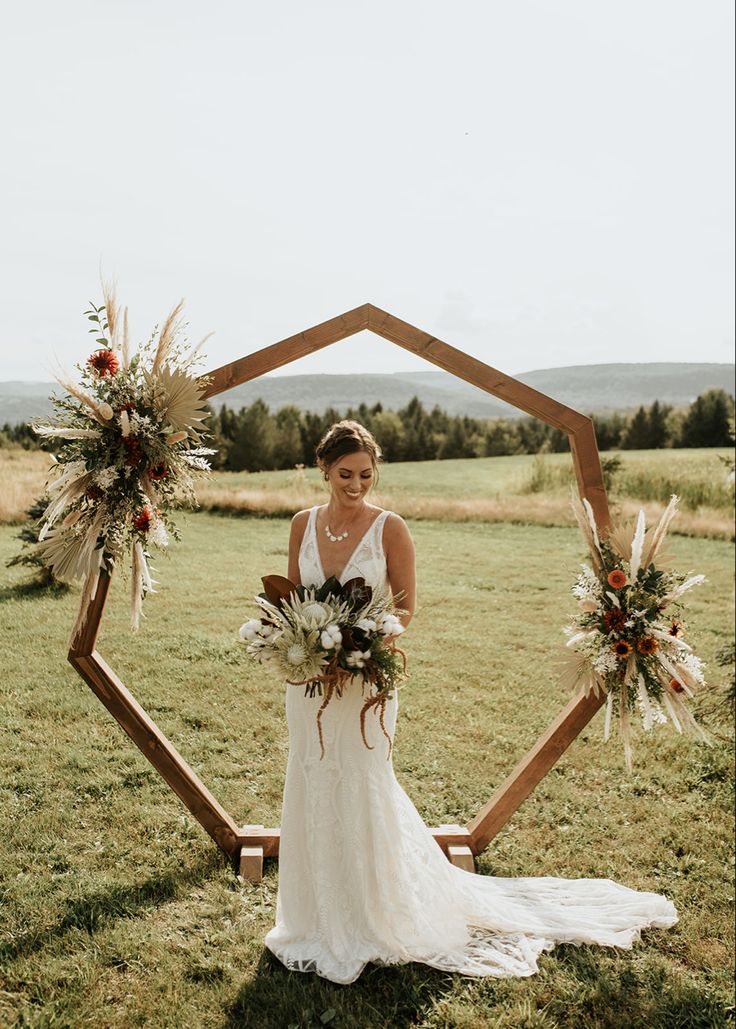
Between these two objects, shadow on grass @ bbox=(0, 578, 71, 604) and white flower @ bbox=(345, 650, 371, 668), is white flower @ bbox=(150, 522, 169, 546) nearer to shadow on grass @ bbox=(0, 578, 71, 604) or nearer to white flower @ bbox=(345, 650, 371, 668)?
white flower @ bbox=(345, 650, 371, 668)

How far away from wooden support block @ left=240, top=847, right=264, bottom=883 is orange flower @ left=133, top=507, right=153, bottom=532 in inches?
86.4

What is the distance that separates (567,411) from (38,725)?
447 centimetres

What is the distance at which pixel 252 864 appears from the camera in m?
4.62

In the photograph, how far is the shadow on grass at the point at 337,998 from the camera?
11.7 feet

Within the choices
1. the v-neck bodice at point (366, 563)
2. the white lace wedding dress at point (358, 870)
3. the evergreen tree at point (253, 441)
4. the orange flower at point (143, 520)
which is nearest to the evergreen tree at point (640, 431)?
the evergreen tree at point (253, 441)

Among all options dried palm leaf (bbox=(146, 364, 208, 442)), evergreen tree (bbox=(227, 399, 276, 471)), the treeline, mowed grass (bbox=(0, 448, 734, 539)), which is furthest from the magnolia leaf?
evergreen tree (bbox=(227, 399, 276, 471))

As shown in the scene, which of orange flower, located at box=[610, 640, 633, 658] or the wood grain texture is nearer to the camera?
orange flower, located at box=[610, 640, 633, 658]

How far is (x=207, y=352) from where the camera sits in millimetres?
4043

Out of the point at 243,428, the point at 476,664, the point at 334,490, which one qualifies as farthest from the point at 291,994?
the point at 243,428

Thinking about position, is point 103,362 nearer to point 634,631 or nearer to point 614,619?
point 614,619

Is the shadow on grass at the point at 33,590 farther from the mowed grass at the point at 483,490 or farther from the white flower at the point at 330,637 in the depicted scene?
the white flower at the point at 330,637

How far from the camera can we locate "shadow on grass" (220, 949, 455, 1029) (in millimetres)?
3572

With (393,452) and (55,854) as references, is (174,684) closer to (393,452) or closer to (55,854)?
(55,854)

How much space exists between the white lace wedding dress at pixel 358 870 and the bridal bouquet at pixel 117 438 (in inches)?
33.2
